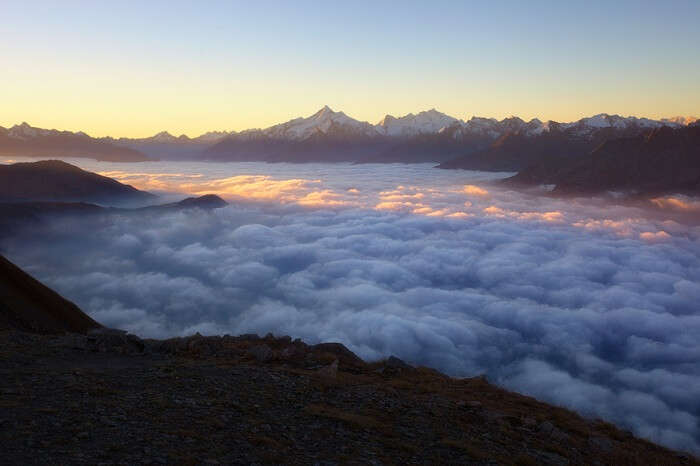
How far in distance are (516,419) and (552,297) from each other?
452ft

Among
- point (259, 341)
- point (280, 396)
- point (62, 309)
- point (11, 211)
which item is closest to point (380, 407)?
point (280, 396)

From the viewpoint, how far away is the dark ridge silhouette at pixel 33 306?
161 feet

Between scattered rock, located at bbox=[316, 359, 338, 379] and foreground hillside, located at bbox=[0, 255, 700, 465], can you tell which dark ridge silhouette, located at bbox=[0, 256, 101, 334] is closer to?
foreground hillside, located at bbox=[0, 255, 700, 465]

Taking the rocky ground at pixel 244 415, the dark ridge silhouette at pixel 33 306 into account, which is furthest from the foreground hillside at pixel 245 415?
the dark ridge silhouette at pixel 33 306

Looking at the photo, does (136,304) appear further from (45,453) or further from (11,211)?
(45,453)

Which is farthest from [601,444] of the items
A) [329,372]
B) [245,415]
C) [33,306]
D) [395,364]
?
[33,306]

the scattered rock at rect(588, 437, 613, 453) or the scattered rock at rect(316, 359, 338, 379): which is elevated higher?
the scattered rock at rect(316, 359, 338, 379)

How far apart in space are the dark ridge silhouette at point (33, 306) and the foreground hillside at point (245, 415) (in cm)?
2455

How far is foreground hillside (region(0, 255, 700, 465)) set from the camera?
48.6 ft

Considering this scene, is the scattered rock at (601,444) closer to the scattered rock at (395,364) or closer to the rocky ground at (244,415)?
the rocky ground at (244,415)

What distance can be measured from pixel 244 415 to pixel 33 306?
160 ft

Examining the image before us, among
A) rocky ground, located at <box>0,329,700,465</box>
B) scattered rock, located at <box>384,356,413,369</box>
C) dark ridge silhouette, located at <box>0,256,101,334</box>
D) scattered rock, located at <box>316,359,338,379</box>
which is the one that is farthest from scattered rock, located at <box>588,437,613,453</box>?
dark ridge silhouette, located at <box>0,256,101,334</box>

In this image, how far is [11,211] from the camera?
173m

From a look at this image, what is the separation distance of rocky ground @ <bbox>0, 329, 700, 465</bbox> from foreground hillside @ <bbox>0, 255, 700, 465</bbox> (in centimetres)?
6
